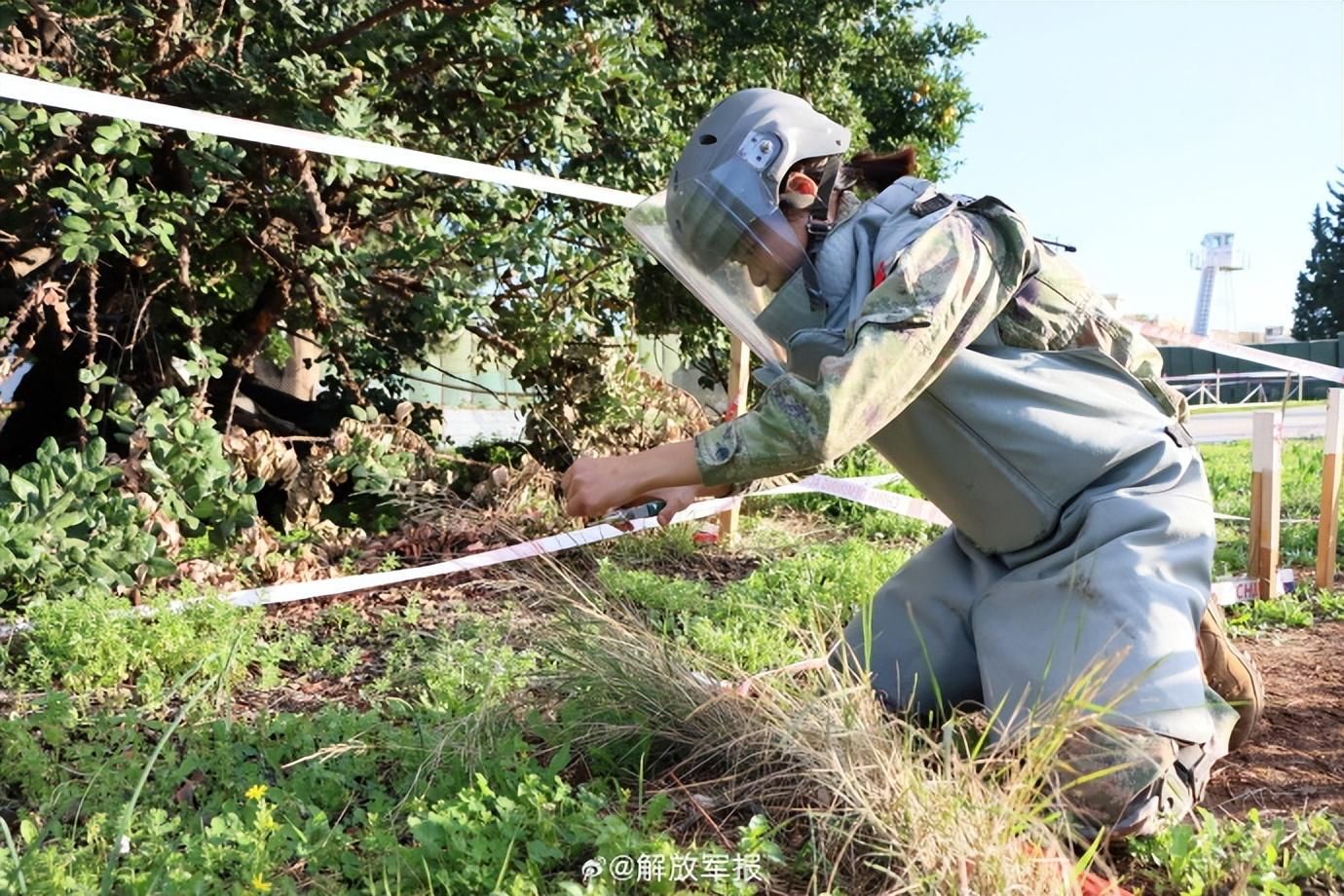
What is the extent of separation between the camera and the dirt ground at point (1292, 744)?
246 centimetres

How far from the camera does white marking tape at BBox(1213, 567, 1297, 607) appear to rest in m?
4.32

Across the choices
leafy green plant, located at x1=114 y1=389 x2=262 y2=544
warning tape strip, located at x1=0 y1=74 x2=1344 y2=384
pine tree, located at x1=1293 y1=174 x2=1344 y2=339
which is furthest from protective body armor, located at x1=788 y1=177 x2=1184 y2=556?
pine tree, located at x1=1293 y1=174 x2=1344 y2=339

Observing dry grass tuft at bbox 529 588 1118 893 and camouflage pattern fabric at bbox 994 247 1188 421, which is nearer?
dry grass tuft at bbox 529 588 1118 893

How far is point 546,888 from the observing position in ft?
5.49

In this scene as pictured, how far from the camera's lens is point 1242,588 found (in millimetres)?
4453

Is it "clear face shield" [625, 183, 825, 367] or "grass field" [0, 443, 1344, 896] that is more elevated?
"clear face shield" [625, 183, 825, 367]

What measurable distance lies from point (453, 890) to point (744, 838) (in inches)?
17.6

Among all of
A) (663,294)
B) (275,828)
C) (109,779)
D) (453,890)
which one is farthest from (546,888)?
(663,294)

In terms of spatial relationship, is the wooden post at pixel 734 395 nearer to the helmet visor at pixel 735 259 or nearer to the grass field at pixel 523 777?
the grass field at pixel 523 777

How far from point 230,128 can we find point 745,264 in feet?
6.64

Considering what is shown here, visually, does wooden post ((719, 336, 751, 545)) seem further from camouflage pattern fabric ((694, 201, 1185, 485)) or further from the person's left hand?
the person's left hand

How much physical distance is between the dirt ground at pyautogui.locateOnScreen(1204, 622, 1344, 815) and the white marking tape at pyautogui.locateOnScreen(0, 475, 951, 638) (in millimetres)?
Answer: 1199

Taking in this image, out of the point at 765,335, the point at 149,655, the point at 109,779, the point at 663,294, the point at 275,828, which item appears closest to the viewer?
the point at 275,828

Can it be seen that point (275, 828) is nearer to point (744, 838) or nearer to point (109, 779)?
point (109, 779)
